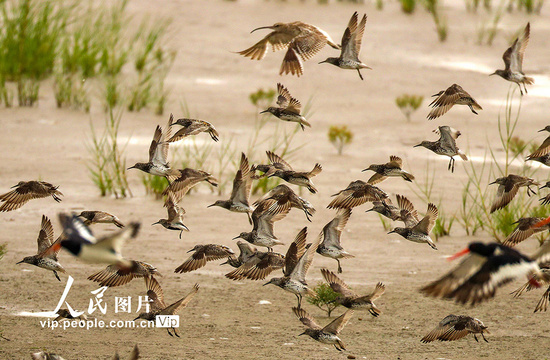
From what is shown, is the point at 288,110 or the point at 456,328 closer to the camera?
the point at 456,328

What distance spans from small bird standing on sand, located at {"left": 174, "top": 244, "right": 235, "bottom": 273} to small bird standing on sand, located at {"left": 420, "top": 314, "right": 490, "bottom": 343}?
143cm

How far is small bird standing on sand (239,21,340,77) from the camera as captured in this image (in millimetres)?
6930

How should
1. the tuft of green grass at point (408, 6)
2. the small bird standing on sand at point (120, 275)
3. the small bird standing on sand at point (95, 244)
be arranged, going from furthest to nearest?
the tuft of green grass at point (408, 6) → the small bird standing on sand at point (120, 275) → the small bird standing on sand at point (95, 244)

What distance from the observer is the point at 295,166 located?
10.9 m

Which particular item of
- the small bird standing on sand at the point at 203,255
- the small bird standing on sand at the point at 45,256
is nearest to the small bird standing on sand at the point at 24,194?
the small bird standing on sand at the point at 45,256

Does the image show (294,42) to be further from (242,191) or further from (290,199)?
(290,199)

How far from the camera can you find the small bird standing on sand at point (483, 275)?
4586 millimetres

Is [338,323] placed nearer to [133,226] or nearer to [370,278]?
[133,226]

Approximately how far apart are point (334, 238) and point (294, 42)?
4.84 ft

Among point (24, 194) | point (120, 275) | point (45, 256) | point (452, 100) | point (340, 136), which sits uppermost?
point (452, 100)

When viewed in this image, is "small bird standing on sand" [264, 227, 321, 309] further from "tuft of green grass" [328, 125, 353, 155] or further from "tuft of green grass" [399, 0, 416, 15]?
"tuft of green grass" [399, 0, 416, 15]

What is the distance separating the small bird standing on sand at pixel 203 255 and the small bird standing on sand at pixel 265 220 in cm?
17

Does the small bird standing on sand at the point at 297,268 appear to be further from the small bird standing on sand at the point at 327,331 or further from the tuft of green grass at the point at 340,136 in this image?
the tuft of green grass at the point at 340,136

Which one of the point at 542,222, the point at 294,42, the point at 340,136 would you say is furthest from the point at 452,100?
the point at 340,136
